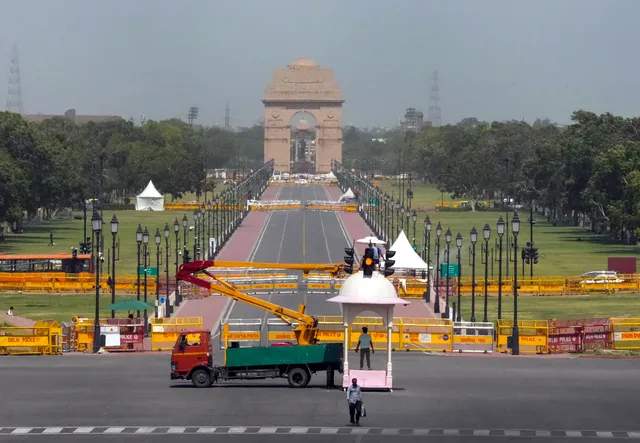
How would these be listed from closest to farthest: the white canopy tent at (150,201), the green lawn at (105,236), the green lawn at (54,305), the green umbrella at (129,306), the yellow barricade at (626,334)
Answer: the yellow barricade at (626,334) < the green umbrella at (129,306) < the green lawn at (54,305) < the green lawn at (105,236) < the white canopy tent at (150,201)

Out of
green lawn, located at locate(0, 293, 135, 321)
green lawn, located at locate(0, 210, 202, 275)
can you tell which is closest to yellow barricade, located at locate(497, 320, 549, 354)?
green lawn, located at locate(0, 293, 135, 321)

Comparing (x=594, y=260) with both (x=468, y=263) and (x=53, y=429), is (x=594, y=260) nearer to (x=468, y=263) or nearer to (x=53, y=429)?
(x=468, y=263)

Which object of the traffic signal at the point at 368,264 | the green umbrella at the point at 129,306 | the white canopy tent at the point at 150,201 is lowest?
the green umbrella at the point at 129,306

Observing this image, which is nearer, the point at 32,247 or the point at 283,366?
the point at 283,366

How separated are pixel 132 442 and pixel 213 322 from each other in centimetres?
3229

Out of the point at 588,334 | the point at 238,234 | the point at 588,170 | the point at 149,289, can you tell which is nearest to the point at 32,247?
the point at 238,234

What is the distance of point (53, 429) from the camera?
3094cm

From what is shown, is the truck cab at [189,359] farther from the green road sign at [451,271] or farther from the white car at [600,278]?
the white car at [600,278]

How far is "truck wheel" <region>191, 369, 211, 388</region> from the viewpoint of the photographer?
38500 mm

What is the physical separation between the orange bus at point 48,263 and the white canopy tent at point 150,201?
232 feet

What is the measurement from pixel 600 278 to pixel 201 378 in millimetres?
43321

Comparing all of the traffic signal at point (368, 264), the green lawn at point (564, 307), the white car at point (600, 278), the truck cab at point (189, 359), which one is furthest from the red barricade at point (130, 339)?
the white car at point (600, 278)

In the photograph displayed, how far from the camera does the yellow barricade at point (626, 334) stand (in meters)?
53.0

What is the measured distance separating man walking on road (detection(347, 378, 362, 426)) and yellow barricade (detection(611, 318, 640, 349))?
2318 cm
